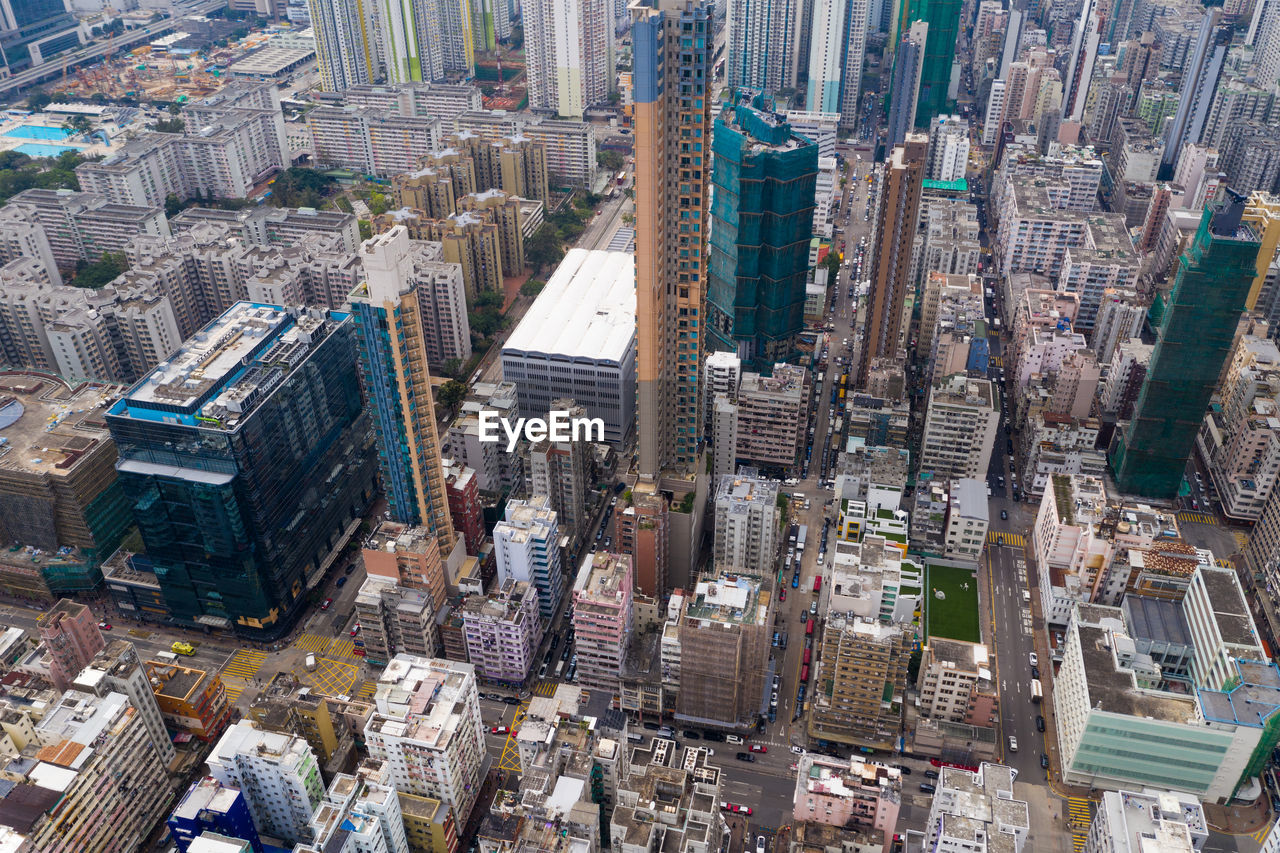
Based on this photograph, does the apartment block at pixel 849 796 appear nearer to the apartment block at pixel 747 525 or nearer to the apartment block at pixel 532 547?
the apartment block at pixel 747 525

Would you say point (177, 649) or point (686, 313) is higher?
point (686, 313)

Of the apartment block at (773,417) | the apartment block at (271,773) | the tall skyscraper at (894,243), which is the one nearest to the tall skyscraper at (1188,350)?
the tall skyscraper at (894,243)

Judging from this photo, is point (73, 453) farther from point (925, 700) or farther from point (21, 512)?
point (925, 700)

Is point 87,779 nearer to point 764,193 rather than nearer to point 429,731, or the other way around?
point 429,731

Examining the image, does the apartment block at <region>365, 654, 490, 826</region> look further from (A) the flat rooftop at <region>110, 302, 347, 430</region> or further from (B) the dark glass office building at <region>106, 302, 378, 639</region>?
(A) the flat rooftop at <region>110, 302, 347, 430</region>

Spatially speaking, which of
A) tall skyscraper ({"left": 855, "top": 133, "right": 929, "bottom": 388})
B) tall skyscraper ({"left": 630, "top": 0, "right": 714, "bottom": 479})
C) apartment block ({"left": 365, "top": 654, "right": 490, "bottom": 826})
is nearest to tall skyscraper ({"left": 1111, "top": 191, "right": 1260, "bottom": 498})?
tall skyscraper ({"left": 855, "top": 133, "right": 929, "bottom": 388})

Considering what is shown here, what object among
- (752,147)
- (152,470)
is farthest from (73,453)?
(752,147)
